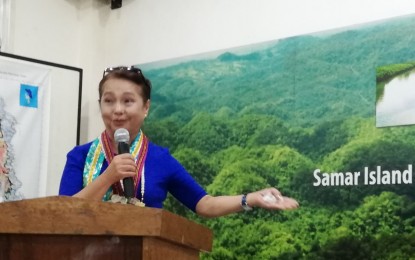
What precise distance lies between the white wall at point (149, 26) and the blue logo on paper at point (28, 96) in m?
0.21

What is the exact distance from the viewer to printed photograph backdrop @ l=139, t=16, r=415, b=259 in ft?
7.36

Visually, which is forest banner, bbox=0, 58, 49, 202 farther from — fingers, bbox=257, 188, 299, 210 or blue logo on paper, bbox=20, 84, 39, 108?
fingers, bbox=257, 188, 299, 210

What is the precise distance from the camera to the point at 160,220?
114 centimetres

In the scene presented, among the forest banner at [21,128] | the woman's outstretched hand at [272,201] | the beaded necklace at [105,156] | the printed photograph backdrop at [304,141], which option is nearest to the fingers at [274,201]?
the woman's outstretched hand at [272,201]

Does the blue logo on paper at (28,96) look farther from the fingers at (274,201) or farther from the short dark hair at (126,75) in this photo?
the fingers at (274,201)

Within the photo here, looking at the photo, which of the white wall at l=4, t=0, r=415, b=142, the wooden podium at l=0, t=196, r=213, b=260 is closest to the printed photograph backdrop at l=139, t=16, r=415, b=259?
the white wall at l=4, t=0, r=415, b=142

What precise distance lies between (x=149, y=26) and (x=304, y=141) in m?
1.17

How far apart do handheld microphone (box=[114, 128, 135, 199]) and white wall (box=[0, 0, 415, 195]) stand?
4.11 ft

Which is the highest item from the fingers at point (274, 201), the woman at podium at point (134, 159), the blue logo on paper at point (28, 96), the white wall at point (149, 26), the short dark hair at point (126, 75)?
the white wall at point (149, 26)

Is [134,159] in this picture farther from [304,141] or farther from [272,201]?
[304,141]

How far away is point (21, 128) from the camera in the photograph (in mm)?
2961

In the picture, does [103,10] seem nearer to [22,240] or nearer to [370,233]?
[370,233]

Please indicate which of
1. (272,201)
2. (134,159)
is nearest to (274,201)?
(272,201)

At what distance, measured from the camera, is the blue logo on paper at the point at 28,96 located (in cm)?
298
